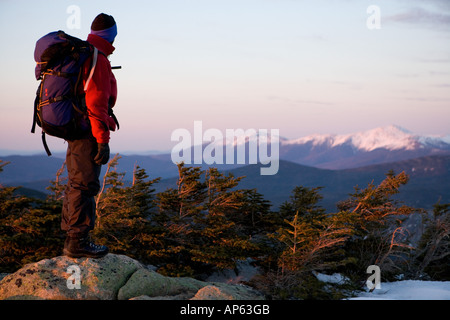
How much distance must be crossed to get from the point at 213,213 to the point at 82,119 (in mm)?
12296

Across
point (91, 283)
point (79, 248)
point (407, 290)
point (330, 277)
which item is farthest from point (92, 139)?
point (330, 277)

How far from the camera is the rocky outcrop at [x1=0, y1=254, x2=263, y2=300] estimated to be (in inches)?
304

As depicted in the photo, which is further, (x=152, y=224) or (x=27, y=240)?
(x=152, y=224)

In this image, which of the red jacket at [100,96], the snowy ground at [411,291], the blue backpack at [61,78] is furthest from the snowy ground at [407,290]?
the blue backpack at [61,78]

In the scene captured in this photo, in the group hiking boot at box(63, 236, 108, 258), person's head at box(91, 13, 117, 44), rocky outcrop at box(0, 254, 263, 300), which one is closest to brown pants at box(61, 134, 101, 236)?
hiking boot at box(63, 236, 108, 258)

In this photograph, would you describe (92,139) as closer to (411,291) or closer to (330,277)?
(411,291)

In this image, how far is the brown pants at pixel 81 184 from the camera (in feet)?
21.7

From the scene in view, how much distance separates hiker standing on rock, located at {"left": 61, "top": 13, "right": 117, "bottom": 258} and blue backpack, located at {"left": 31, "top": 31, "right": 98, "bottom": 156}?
0.14 m

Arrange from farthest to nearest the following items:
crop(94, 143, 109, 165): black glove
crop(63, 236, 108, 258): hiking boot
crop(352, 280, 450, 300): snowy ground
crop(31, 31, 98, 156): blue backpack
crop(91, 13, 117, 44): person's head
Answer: crop(352, 280, 450, 300): snowy ground → crop(63, 236, 108, 258): hiking boot → crop(91, 13, 117, 44): person's head → crop(94, 143, 109, 165): black glove → crop(31, 31, 98, 156): blue backpack

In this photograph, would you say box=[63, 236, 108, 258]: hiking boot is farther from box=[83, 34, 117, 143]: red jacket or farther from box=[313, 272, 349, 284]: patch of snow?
box=[313, 272, 349, 284]: patch of snow

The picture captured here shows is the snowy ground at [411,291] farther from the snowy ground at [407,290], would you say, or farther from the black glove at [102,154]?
the black glove at [102,154]

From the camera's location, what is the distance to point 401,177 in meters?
18.7
